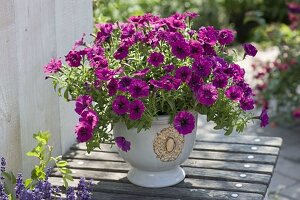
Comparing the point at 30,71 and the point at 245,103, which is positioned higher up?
the point at 30,71

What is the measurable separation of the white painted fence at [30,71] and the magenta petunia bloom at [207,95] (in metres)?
0.63

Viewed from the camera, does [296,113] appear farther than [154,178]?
Yes

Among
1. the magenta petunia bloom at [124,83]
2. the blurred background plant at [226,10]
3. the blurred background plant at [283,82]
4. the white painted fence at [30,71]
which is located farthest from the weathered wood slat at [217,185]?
the blurred background plant at [226,10]

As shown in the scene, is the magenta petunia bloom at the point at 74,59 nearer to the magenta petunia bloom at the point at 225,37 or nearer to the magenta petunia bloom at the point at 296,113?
the magenta petunia bloom at the point at 225,37

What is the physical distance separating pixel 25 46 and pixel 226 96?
72cm

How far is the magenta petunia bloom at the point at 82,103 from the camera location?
2.13 m

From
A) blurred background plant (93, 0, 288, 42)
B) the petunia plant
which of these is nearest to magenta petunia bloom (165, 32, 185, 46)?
the petunia plant

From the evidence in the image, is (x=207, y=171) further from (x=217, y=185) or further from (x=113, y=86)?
(x=113, y=86)

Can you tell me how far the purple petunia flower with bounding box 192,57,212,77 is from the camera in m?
2.13

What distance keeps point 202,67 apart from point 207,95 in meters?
0.10

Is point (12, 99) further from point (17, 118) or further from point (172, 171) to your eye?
point (172, 171)

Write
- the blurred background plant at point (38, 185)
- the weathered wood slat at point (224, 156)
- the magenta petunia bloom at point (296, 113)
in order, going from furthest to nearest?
1. the magenta petunia bloom at point (296, 113)
2. the weathered wood slat at point (224, 156)
3. the blurred background plant at point (38, 185)

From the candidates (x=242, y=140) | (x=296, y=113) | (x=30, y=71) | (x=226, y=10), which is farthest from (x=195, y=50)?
(x=226, y=10)

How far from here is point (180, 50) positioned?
214 centimetres
